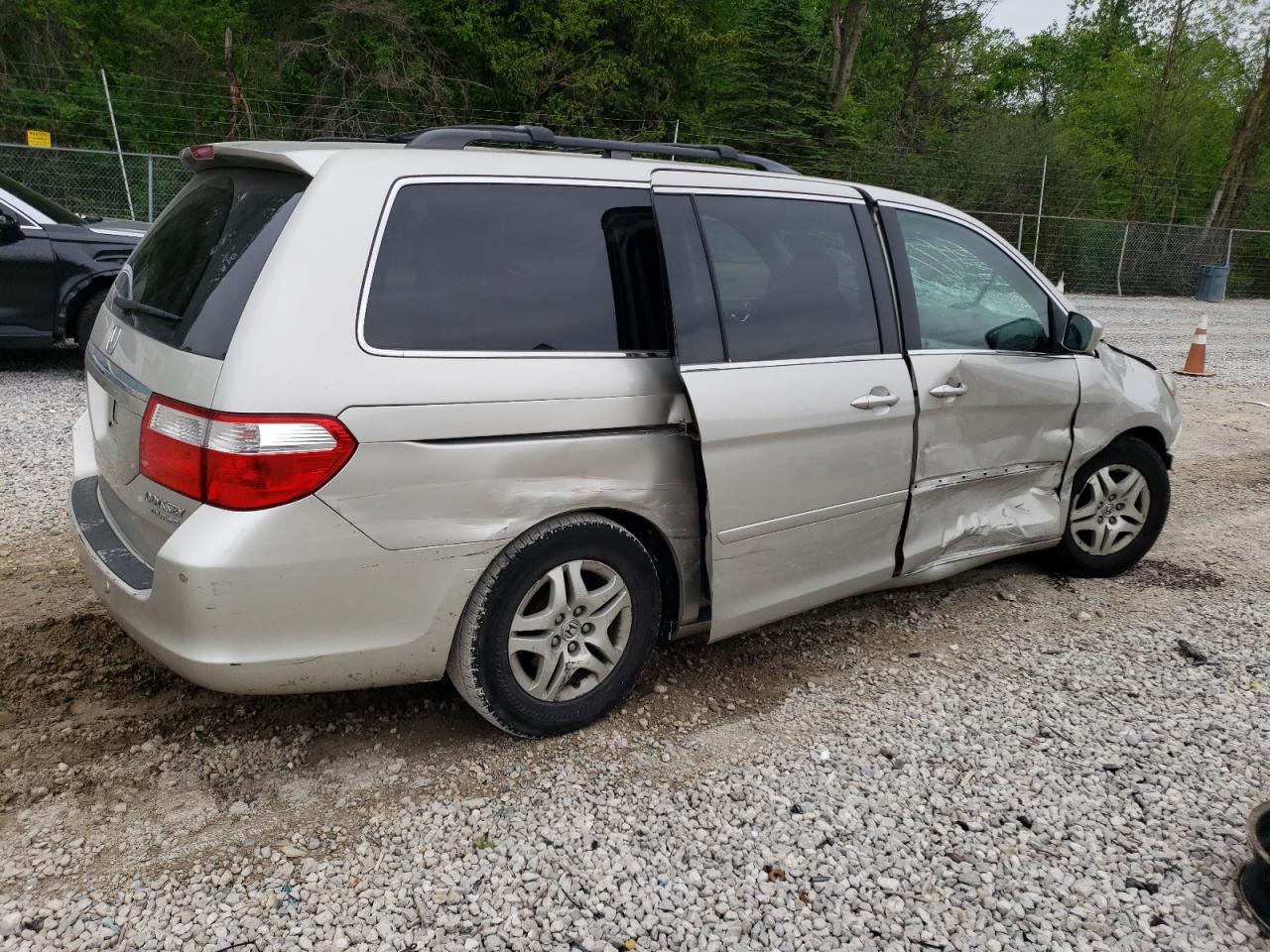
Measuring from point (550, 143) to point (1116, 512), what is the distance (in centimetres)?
326

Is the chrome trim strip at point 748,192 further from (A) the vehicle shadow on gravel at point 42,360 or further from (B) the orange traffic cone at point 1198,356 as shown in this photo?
(B) the orange traffic cone at point 1198,356

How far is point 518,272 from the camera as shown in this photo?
3.05 metres

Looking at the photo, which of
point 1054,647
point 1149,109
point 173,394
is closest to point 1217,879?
point 1054,647

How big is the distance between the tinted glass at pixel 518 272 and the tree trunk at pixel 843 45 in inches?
1038

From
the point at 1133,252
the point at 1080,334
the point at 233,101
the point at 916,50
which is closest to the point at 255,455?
the point at 1080,334

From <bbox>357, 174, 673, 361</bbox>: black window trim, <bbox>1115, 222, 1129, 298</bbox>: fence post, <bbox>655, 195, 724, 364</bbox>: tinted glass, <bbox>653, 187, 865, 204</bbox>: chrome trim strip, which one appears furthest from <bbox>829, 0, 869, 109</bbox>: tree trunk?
<bbox>357, 174, 673, 361</bbox>: black window trim

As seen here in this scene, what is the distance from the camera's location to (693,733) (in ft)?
11.3

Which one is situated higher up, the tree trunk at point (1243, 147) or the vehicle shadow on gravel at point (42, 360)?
the tree trunk at point (1243, 147)

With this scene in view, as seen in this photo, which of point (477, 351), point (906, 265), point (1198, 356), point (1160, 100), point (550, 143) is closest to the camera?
point (477, 351)

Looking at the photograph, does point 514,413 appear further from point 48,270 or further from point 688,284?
point 48,270

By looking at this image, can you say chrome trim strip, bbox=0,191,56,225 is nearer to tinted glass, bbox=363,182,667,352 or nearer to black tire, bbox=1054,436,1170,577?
tinted glass, bbox=363,182,667,352

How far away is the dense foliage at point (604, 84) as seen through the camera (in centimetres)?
2216

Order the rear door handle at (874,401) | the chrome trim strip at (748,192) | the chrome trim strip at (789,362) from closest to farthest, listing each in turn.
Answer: the chrome trim strip at (789,362)
the chrome trim strip at (748,192)
the rear door handle at (874,401)

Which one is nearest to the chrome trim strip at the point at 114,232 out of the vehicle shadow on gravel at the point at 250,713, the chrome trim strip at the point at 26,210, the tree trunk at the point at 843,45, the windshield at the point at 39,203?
the windshield at the point at 39,203
